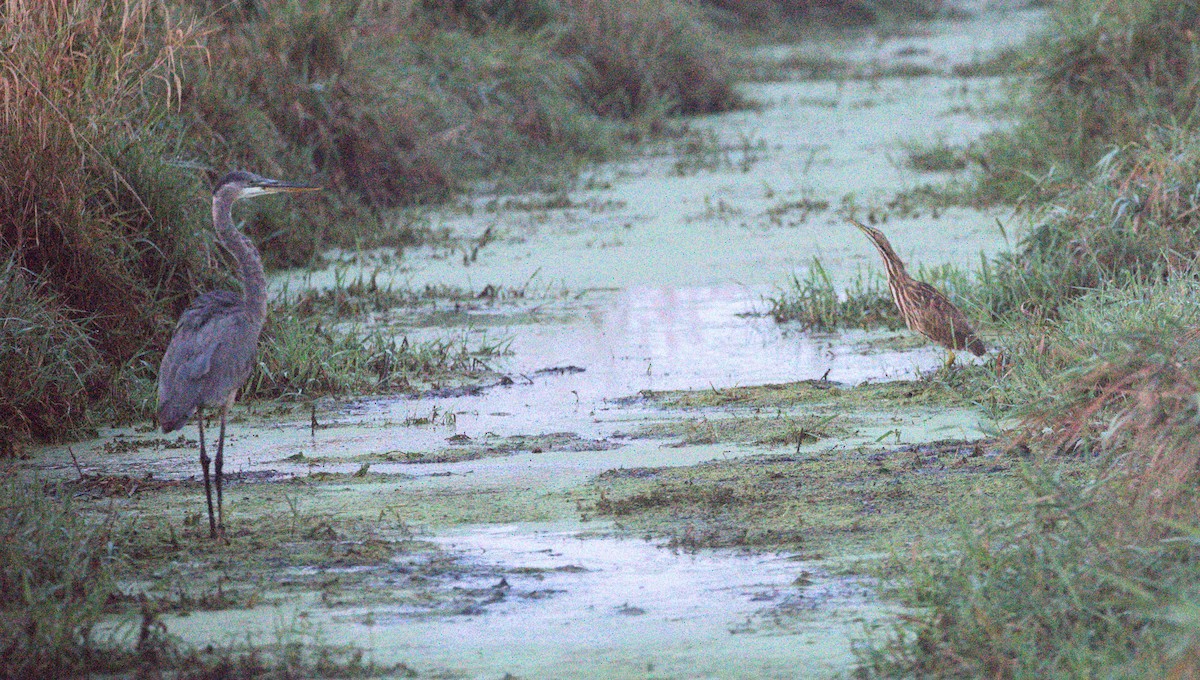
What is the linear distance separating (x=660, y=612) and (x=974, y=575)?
0.71 metres

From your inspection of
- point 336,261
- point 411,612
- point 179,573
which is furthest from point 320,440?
point 336,261

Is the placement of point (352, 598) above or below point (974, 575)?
below

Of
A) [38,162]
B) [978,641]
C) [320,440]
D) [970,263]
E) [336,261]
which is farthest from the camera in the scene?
[336,261]

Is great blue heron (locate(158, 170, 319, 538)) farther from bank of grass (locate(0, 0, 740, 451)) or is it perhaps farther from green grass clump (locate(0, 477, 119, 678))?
bank of grass (locate(0, 0, 740, 451))

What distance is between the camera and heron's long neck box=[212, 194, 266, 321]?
5035mm

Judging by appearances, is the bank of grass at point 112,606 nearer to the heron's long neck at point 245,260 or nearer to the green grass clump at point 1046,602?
the heron's long neck at point 245,260

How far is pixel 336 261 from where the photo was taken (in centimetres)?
864

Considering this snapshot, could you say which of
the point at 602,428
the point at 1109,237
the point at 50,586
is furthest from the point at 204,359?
the point at 1109,237

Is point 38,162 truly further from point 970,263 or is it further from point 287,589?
point 970,263

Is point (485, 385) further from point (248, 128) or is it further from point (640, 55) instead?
point (640, 55)

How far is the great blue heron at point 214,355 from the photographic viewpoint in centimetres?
464

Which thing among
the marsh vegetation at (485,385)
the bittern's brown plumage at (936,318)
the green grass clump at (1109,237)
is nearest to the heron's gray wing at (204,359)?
the marsh vegetation at (485,385)

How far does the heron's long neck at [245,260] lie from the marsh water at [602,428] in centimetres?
53

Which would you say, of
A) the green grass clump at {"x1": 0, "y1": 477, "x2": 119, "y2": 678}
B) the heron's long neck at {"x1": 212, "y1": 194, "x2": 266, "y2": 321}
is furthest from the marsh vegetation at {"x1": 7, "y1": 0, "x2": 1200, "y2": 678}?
the heron's long neck at {"x1": 212, "y1": 194, "x2": 266, "y2": 321}
